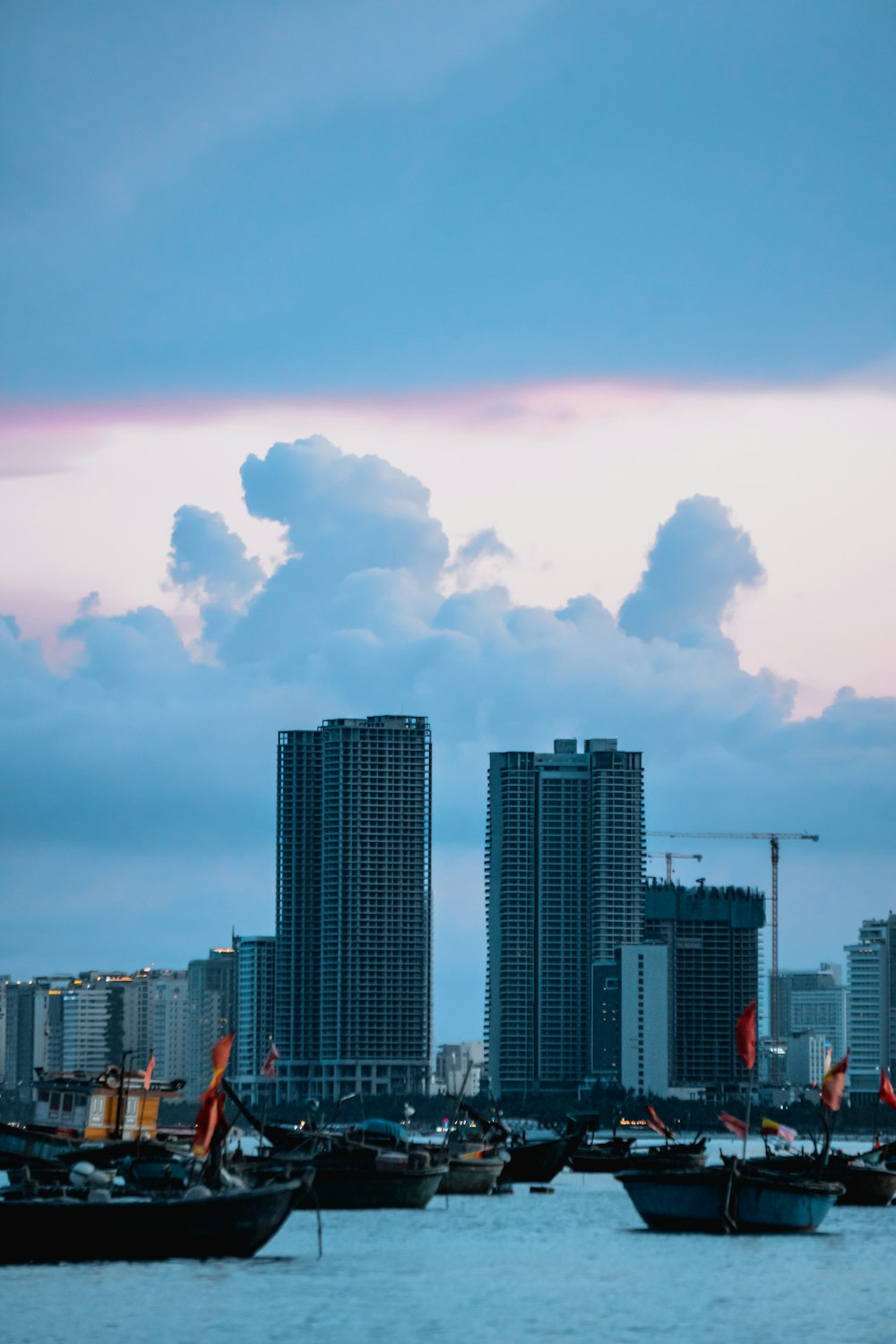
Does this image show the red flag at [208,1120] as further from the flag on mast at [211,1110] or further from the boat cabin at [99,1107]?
the boat cabin at [99,1107]

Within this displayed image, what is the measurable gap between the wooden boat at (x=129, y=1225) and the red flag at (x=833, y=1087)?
26796 millimetres

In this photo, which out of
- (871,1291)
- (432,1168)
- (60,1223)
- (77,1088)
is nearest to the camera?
(60,1223)

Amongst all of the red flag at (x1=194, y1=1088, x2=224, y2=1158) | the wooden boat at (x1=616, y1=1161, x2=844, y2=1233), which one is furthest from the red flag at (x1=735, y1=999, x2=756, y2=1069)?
the red flag at (x1=194, y1=1088, x2=224, y2=1158)

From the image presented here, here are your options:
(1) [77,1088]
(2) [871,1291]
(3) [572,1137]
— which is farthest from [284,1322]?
(3) [572,1137]

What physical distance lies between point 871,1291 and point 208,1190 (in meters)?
23.9

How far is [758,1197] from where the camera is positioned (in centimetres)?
9219

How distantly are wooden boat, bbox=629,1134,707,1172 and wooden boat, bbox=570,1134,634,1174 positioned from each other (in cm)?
3278

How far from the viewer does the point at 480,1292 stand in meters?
81.5

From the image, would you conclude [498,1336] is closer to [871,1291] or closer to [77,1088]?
[871,1291]

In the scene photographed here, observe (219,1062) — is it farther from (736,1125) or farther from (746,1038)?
(736,1125)

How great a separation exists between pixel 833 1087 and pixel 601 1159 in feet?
288

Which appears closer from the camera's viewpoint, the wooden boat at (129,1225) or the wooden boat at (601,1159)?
the wooden boat at (129,1225)

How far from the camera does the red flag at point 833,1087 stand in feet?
308

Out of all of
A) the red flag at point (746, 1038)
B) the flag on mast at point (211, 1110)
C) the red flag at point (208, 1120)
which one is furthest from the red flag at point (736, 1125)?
the red flag at point (208, 1120)
